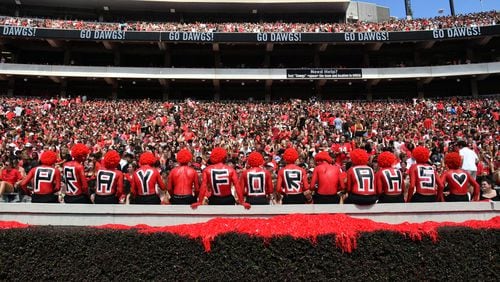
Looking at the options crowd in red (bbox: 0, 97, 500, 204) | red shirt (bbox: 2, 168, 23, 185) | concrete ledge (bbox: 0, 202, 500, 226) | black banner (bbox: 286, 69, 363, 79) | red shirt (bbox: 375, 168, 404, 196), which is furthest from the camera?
black banner (bbox: 286, 69, 363, 79)

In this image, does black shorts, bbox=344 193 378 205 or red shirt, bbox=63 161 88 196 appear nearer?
black shorts, bbox=344 193 378 205

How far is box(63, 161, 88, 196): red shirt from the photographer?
749 cm

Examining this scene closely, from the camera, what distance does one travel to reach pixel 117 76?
32688 millimetres

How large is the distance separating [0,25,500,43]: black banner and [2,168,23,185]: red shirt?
24.1m

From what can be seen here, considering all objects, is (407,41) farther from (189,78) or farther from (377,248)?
(377,248)

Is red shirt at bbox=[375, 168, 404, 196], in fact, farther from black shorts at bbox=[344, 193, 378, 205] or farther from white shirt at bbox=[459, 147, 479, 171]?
white shirt at bbox=[459, 147, 479, 171]

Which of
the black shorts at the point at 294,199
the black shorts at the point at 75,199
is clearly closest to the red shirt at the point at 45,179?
the black shorts at the point at 75,199

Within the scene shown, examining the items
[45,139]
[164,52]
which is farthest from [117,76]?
[45,139]

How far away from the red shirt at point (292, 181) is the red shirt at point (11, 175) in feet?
23.5

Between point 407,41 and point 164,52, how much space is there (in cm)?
2207

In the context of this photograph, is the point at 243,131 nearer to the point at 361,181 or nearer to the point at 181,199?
the point at 181,199

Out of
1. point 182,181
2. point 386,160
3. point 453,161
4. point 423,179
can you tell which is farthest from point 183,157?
point 453,161

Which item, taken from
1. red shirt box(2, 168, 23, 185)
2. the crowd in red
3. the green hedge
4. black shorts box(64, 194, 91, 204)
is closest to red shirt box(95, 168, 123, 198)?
black shorts box(64, 194, 91, 204)

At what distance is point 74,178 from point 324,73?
28.2 m
